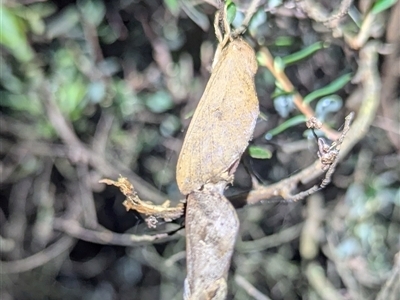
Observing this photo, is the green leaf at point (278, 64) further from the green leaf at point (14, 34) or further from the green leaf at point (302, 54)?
the green leaf at point (14, 34)

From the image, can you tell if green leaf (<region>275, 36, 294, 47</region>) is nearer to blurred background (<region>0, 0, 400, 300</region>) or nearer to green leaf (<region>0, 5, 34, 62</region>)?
blurred background (<region>0, 0, 400, 300</region>)

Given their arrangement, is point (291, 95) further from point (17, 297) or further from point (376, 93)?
point (17, 297)

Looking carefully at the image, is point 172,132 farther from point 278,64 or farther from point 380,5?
point 380,5

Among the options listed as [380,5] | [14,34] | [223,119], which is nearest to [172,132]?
[14,34]

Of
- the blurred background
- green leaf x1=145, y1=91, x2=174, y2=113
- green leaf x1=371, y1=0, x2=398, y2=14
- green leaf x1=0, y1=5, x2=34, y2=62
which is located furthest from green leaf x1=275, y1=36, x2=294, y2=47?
green leaf x1=0, y1=5, x2=34, y2=62

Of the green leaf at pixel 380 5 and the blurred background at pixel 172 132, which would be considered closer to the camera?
the green leaf at pixel 380 5

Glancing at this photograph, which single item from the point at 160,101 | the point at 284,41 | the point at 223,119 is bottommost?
the point at 160,101

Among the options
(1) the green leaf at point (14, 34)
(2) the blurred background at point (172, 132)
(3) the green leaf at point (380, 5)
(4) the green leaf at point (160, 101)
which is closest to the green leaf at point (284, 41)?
(2) the blurred background at point (172, 132)

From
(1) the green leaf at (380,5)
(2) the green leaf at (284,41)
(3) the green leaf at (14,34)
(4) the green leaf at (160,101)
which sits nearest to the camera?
(1) the green leaf at (380,5)
